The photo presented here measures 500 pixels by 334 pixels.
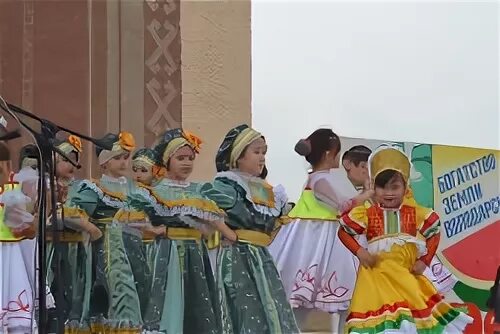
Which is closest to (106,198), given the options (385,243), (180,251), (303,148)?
(180,251)

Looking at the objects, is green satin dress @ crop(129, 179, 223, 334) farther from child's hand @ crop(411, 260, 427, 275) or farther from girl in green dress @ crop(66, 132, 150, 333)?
child's hand @ crop(411, 260, 427, 275)

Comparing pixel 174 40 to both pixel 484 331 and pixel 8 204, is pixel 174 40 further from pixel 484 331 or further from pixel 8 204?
pixel 484 331

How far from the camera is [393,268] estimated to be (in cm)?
179

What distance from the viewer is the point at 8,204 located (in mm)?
1705

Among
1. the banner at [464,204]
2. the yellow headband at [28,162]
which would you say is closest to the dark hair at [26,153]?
the yellow headband at [28,162]

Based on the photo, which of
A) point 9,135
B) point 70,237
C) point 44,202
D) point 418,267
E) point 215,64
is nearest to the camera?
point 44,202

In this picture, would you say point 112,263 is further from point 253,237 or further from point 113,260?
point 253,237

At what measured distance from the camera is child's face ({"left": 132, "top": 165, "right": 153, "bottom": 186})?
1.74 m

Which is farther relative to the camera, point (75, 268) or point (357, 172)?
point (357, 172)

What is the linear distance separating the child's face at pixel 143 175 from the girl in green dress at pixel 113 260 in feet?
0.06

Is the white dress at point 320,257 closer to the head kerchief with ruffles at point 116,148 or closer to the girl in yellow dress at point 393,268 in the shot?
the girl in yellow dress at point 393,268

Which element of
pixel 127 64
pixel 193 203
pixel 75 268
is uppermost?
pixel 127 64

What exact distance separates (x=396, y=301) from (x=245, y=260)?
264 mm

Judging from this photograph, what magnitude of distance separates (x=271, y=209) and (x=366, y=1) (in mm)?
478
